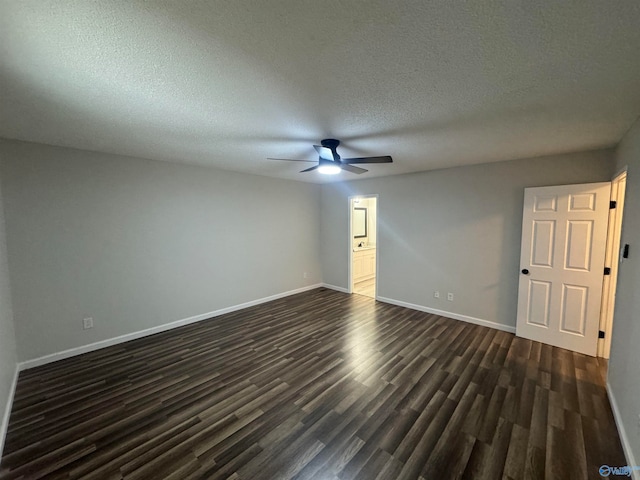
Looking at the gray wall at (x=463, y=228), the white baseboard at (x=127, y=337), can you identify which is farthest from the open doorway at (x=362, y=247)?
the white baseboard at (x=127, y=337)

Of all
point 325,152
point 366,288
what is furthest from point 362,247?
point 325,152

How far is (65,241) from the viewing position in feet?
9.66

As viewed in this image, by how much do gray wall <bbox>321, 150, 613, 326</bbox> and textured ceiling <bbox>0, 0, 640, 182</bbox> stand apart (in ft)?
2.73

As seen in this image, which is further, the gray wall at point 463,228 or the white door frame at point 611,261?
the gray wall at point 463,228

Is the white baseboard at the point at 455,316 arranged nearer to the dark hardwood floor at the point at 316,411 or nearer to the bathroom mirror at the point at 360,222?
the dark hardwood floor at the point at 316,411

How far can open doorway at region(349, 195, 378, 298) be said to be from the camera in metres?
5.65

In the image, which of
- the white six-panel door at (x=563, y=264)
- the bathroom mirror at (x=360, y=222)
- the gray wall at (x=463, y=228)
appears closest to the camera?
the white six-panel door at (x=563, y=264)

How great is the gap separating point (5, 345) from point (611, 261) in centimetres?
622

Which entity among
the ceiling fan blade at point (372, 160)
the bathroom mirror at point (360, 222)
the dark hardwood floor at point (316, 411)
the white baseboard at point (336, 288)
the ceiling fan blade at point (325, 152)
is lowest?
the dark hardwood floor at point (316, 411)

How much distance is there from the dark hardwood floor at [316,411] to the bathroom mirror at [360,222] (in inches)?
148

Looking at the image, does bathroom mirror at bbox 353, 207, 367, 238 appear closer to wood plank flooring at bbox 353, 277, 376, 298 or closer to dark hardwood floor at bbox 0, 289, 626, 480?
wood plank flooring at bbox 353, 277, 376, 298

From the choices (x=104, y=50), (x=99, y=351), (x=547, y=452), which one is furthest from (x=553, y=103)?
(x=99, y=351)

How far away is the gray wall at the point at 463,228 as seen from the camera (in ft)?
11.1

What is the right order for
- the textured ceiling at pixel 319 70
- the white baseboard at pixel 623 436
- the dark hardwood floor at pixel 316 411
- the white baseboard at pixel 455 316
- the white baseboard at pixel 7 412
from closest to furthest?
the textured ceiling at pixel 319 70 → the white baseboard at pixel 623 436 → the dark hardwood floor at pixel 316 411 → the white baseboard at pixel 7 412 → the white baseboard at pixel 455 316
